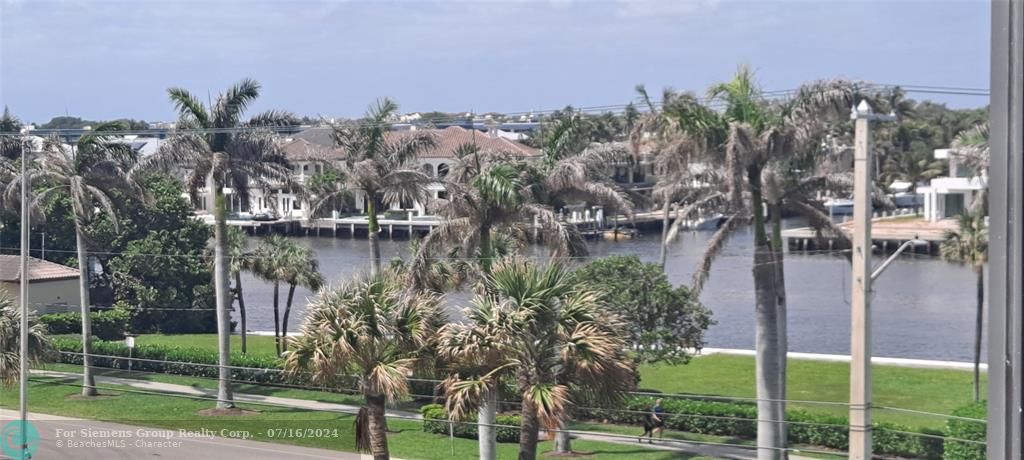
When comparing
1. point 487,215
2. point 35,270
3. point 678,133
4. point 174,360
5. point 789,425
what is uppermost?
point 678,133

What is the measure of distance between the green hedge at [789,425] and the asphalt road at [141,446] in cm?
686

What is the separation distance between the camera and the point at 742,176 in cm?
2186

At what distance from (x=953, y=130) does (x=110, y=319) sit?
3093 centimetres

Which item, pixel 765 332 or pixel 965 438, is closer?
pixel 765 332

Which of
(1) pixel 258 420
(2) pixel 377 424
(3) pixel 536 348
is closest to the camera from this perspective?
(3) pixel 536 348

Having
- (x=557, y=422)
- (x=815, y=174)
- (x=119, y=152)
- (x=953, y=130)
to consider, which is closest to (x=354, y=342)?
(x=557, y=422)

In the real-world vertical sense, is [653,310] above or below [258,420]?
above

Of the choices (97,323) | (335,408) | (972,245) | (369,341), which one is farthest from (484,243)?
(97,323)

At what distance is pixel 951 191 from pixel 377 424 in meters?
25.3

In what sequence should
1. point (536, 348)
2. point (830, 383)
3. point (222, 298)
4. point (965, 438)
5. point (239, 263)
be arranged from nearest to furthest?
1. point (536, 348)
2. point (965, 438)
3. point (830, 383)
4. point (222, 298)
5. point (239, 263)

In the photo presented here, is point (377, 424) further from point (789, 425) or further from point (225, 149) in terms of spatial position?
point (225, 149)

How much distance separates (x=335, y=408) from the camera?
33156mm

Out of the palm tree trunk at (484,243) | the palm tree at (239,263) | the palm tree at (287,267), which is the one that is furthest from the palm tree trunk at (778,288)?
the palm tree at (239,263)

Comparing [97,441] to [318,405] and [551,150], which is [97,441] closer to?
[318,405]
